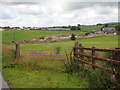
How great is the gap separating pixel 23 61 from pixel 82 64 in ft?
14.3

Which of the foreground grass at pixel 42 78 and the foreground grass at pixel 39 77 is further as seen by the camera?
the foreground grass at pixel 39 77

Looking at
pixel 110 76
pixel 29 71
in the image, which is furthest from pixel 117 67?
pixel 29 71

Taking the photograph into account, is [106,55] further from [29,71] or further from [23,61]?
[23,61]

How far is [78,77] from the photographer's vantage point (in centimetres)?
980

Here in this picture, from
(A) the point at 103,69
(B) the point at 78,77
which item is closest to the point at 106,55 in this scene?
(A) the point at 103,69

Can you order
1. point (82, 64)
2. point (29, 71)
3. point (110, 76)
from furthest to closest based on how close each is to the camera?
point (29, 71) < point (82, 64) < point (110, 76)

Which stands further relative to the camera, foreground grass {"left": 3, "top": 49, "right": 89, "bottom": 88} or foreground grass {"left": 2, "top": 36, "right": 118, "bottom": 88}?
foreground grass {"left": 3, "top": 49, "right": 89, "bottom": 88}

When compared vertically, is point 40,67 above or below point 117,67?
below

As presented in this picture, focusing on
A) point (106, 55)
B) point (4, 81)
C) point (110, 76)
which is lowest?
point (4, 81)

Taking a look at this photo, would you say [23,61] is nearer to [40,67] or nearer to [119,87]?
[40,67]

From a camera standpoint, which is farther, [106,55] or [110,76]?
[106,55]

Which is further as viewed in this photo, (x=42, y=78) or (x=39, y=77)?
(x=39, y=77)

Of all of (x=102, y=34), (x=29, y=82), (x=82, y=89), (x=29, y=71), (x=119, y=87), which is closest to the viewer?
(x=119, y=87)

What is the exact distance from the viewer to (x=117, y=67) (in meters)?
6.90
